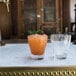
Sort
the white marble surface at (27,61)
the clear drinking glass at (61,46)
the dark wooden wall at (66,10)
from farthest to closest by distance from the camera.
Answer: the dark wooden wall at (66,10)
the clear drinking glass at (61,46)
the white marble surface at (27,61)

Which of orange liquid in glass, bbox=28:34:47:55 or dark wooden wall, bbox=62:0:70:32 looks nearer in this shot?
orange liquid in glass, bbox=28:34:47:55

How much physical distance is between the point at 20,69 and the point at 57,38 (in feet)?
0.93

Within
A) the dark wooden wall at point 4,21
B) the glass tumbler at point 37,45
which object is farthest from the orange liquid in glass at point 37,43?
the dark wooden wall at point 4,21

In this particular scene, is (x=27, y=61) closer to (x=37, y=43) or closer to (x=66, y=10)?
(x=37, y=43)

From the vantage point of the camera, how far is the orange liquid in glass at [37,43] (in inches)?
40.9

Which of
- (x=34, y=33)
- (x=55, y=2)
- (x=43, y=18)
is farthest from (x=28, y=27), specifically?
(x=34, y=33)

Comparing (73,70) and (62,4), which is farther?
(62,4)

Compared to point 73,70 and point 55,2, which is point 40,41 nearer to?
point 73,70

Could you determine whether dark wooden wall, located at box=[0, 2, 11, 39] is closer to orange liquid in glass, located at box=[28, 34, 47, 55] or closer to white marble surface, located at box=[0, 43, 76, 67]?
white marble surface, located at box=[0, 43, 76, 67]

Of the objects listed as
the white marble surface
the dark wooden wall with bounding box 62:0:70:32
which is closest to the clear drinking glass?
the white marble surface

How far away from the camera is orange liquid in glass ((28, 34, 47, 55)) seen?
1.04m

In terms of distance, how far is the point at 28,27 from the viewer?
16.9 feet

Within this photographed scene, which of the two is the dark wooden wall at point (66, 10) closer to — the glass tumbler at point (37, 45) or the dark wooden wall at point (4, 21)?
the dark wooden wall at point (4, 21)

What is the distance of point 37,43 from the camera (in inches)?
41.1
